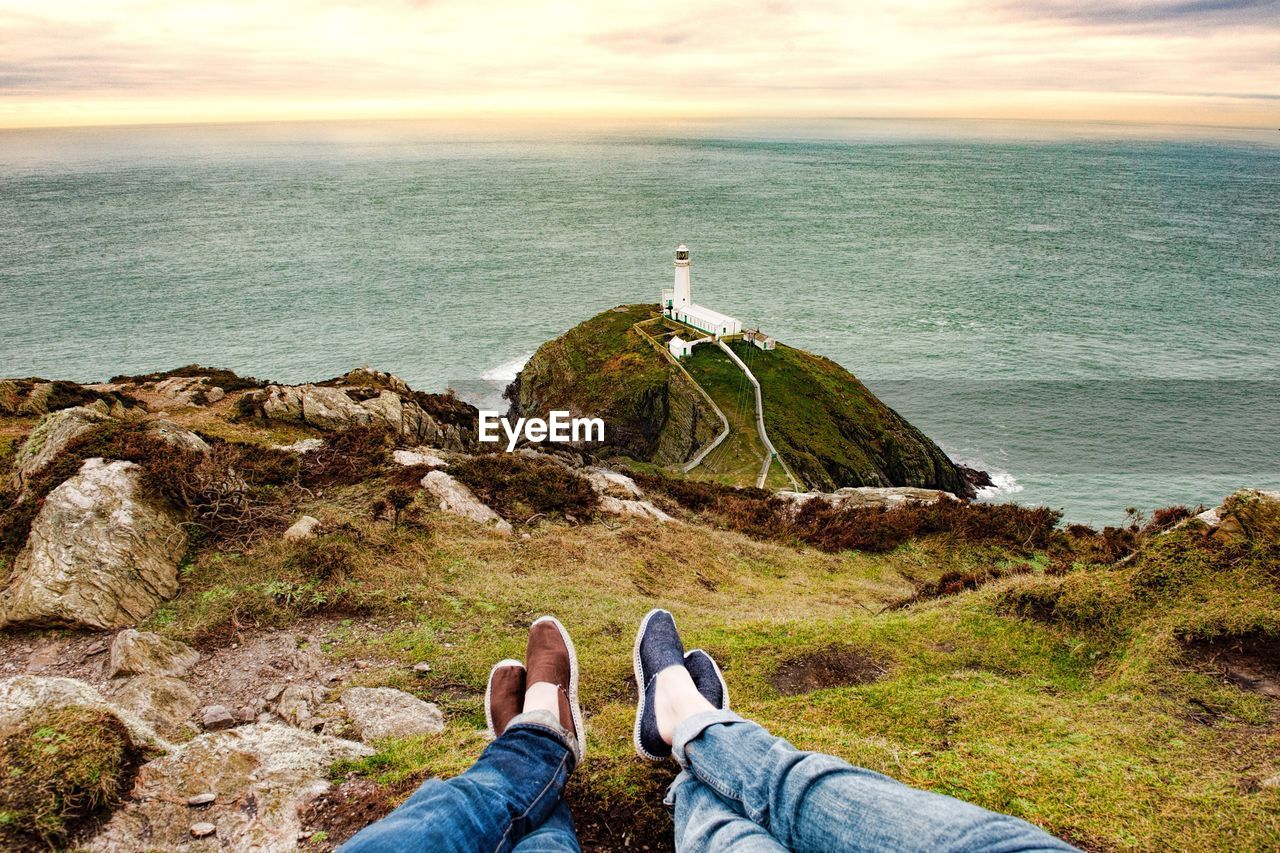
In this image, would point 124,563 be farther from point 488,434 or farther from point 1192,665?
point 488,434

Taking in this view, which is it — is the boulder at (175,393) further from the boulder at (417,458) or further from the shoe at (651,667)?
the shoe at (651,667)

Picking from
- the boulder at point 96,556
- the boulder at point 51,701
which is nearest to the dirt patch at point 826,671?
the boulder at point 51,701

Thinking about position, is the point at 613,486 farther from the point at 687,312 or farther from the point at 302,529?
the point at 687,312

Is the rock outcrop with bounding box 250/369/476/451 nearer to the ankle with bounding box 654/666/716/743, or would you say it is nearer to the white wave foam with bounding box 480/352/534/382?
the ankle with bounding box 654/666/716/743

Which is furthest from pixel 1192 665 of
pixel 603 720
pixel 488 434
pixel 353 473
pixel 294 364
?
pixel 294 364

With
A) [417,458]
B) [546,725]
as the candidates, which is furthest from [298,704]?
[417,458]

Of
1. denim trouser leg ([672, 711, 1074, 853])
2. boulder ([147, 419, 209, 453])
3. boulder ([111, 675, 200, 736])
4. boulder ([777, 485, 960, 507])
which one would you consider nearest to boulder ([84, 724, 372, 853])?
boulder ([111, 675, 200, 736])

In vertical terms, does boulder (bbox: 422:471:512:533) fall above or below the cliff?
above
